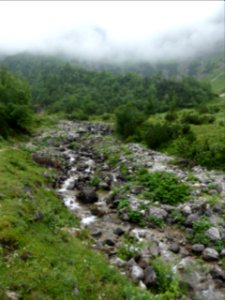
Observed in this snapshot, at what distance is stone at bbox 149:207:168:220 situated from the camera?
20248 millimetres

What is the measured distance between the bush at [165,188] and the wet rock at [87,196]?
3790mm

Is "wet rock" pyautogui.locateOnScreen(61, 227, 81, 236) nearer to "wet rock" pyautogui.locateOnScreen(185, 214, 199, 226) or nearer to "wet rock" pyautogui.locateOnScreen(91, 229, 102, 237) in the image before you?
"wet rock" pyautogui.locateOnScreen(91, 229, 102, 237)

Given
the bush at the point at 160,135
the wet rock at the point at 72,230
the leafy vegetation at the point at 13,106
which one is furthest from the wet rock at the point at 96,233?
the leafy vegetation at the point at 13,106

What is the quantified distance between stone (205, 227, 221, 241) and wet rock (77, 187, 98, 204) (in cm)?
885

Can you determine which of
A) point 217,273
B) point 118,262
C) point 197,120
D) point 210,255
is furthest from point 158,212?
point 197,120

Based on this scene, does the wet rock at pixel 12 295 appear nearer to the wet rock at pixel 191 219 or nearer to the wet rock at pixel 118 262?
the wet rock at pixel 118 262

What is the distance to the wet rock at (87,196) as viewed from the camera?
941 inches

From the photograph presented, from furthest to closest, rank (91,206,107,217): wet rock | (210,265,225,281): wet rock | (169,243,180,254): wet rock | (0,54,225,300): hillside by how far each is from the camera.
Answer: (91,206,107,217): wet rock
(169,243,180,254): wet rock
(210,265,225,281): wet rock
(0,54,225,300): hillside

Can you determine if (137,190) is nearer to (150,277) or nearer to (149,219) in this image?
(149,219)

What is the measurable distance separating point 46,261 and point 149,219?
340 inches

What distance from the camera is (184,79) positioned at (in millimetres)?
135125

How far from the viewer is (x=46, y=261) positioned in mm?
12734

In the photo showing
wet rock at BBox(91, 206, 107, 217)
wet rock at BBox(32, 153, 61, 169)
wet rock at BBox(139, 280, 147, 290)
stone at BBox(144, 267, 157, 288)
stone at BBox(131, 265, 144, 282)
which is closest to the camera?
wet rock at BBox(139, 280, 147, 290)

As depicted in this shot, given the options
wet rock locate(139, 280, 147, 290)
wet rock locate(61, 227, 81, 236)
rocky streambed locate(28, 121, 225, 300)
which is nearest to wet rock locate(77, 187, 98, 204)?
rocky streambed locate(28, 121, 225, 300)
